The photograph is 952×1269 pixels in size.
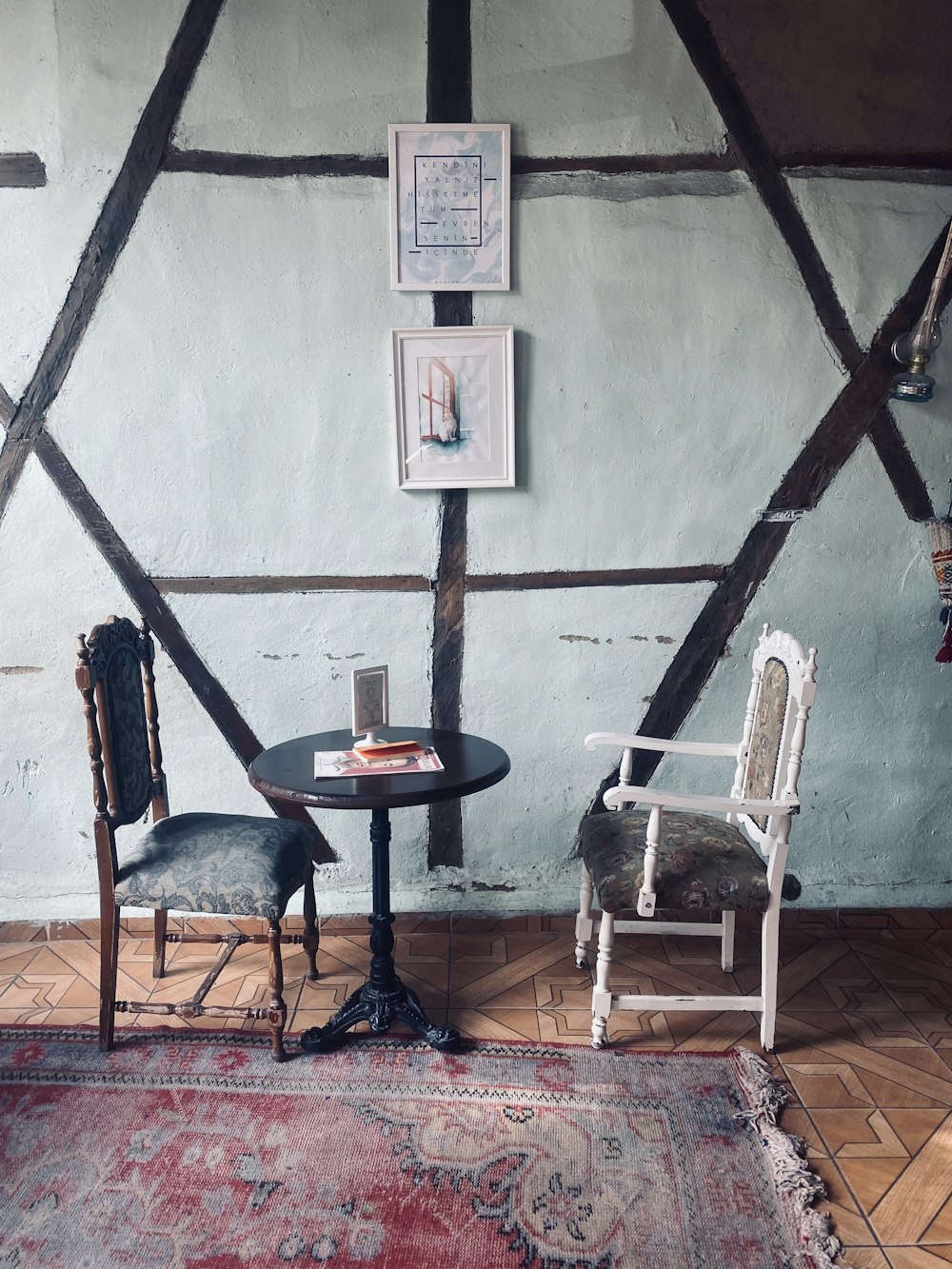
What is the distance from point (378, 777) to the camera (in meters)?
2.42

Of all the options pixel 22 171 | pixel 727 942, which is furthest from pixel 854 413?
pixel 22 171

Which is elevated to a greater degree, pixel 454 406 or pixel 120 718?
pixel 454 406

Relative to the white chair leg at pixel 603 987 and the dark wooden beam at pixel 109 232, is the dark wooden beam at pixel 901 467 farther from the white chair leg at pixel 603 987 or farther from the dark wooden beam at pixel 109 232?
the dark wooden beam at pixel 109 232

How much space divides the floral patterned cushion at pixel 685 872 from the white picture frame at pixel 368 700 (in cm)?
69

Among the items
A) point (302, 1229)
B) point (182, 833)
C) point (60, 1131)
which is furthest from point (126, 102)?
point (302, 1229)

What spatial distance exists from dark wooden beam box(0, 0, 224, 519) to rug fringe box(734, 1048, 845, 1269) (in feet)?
8.62

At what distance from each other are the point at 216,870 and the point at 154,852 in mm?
204

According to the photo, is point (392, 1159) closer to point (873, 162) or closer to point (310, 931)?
point (310, 931)

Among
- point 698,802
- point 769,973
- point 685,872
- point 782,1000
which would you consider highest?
point 698,802

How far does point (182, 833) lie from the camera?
2617 millimetres

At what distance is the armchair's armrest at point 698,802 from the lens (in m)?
2.36

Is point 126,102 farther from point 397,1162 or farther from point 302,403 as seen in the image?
point 397,1162

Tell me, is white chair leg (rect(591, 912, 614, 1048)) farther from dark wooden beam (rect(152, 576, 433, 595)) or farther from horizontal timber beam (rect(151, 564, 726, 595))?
dark wooden beam (rect(152, 576, 433, 595))

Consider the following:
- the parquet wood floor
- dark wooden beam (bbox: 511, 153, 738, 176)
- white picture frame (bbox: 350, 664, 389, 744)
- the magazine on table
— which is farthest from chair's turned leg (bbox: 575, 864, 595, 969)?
dark wooden beam (bbox: 511, 153, 738, 176)
